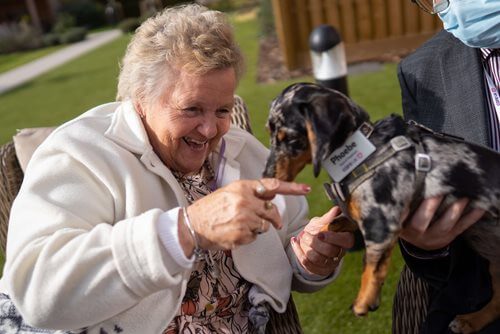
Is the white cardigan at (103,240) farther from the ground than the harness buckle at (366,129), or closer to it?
closer to it

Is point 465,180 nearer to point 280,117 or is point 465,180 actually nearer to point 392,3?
point 280,117

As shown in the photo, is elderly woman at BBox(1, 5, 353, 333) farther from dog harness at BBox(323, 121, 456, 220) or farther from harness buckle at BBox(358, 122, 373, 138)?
harness buckle at BBox(358, 122, 373, 138)

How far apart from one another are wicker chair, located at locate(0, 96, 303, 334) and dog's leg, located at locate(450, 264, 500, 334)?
25.9 inches

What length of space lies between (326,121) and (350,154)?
0.13m

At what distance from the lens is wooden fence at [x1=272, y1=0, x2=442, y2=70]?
9.90m

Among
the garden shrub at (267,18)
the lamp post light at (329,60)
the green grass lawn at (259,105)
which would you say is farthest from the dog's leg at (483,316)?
the garden shrub at (267,18)

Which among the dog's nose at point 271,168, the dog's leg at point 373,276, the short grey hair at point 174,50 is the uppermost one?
the short grey hair at point 174,50

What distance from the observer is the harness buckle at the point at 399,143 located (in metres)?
1.60

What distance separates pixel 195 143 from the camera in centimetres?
212

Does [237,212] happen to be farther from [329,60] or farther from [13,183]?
[329,60]

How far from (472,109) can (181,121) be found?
3.56ft

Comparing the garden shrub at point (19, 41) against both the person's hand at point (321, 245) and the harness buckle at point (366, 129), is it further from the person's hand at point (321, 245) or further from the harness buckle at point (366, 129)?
the harness buckle at point (366, 129)

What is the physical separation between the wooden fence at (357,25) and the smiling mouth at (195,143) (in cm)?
813

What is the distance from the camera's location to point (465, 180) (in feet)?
5.40
